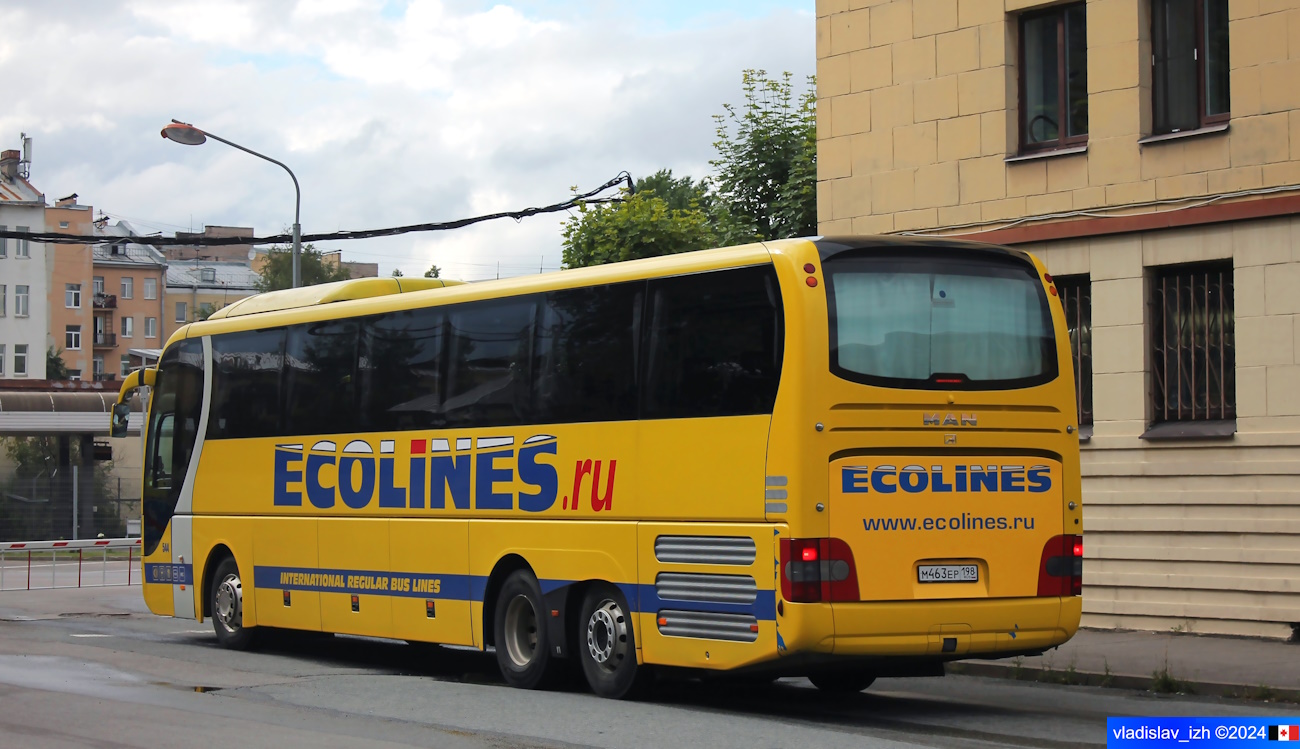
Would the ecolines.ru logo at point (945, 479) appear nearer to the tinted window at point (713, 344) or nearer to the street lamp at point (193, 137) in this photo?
the tinted window at point (713, 344)

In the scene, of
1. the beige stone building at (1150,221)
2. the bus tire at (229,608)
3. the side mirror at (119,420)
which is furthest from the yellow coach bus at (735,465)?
the beige stone building at (1150,221)

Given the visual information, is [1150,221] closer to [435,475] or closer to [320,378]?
[435,475]

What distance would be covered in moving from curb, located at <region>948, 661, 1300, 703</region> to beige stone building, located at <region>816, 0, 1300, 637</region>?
11.2 ft

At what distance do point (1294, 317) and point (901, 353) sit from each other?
6.81 meters

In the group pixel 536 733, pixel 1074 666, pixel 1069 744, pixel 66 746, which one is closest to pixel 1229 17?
pixel 1074 666

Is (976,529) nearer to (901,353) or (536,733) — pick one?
(901,353)

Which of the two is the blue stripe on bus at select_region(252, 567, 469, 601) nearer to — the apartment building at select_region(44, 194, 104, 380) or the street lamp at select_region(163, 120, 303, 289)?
the street lamp at select_region(163, 120, 303, 289)

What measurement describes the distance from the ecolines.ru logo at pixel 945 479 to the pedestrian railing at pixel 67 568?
21274mm

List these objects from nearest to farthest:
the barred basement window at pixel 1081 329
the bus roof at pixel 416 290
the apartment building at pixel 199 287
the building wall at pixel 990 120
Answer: the bus roof at pixel 416 290
the building wall at pixel 990 120
the barred basement window at pixel 1081 329
the apartment building at pixel 199 287

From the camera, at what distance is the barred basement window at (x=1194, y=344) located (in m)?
16.9

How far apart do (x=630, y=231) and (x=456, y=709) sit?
53.5ft

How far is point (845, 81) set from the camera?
20.5 meters

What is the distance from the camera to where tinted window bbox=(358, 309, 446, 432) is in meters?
14.6

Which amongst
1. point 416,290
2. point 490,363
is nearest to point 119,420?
point 416,290
